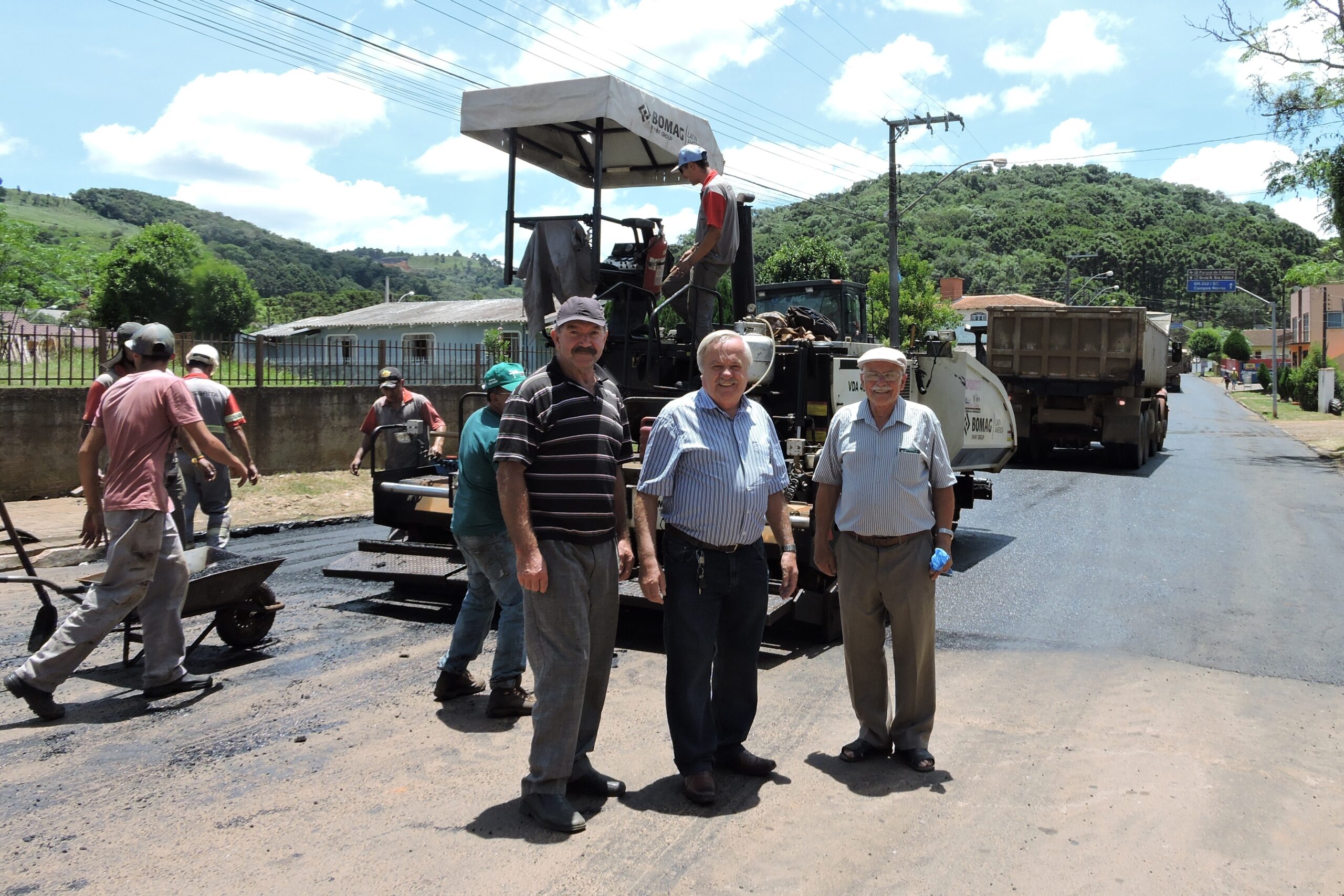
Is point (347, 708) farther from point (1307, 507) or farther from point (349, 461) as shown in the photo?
point (1307, 507)

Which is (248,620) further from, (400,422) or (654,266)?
(654,266)

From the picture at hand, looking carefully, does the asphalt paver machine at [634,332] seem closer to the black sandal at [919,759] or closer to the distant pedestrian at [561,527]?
the black sandal at [919,759]

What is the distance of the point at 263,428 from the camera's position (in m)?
13.7

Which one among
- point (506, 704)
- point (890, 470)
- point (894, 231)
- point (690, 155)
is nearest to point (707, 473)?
point (890, 470)

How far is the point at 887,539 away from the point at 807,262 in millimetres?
35440

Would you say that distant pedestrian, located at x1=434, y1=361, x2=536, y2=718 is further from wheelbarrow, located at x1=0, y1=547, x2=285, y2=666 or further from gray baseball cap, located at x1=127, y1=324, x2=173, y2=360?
gray baseball cap, located at x1=127, y1=324, x2=173, y2=360

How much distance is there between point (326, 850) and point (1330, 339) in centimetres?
7861

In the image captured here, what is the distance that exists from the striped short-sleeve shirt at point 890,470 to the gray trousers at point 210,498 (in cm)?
571

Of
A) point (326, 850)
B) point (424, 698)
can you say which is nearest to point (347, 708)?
point (424, 698)

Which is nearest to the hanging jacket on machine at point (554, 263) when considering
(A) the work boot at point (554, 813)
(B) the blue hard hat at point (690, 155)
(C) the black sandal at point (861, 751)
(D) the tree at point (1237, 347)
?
(B) the blue hard hat at point (690, 155)

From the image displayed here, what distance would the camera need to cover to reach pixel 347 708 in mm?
4875

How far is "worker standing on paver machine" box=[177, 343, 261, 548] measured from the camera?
7.71 metres

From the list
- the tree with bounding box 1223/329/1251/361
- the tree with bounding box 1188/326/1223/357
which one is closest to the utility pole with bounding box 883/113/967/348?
the tree with bounding box 1223/329/1251/361

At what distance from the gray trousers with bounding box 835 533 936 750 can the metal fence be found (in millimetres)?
7163
